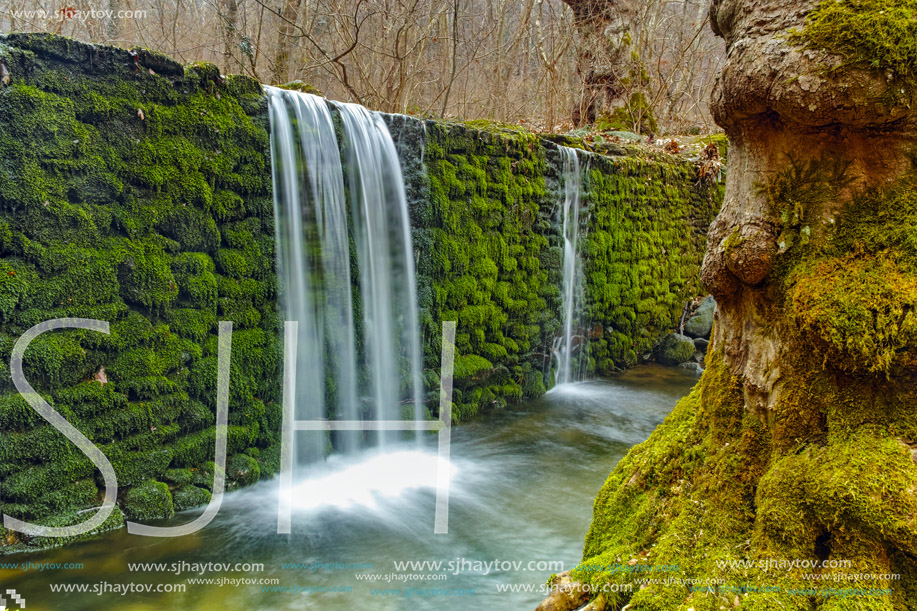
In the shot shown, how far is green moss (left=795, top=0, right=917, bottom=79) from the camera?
5.24 ft

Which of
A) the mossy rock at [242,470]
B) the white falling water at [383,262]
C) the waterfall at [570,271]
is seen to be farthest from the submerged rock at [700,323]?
the mossy rock at [242,470]

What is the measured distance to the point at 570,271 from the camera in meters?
7.72

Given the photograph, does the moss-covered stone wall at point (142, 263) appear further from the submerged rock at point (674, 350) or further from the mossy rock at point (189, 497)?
the submerged rock at point (674, 350)

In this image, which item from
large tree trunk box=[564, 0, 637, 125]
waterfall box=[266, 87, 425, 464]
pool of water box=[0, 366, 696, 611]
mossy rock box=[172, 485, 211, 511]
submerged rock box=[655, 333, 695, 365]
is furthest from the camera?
large tree trunk box=[564, 0, 637, 125]

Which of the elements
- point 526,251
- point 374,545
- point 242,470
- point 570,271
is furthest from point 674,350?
point 242,470

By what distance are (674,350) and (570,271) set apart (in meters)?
2.71

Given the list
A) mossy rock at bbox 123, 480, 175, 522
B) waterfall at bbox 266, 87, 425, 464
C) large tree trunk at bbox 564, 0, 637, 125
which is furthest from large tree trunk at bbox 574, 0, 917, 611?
large tree trunk at bbox 564, 0, 637, 125

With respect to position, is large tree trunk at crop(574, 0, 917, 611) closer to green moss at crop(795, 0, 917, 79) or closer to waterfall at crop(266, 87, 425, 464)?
green moss at crop(795, 0, 917, 79)

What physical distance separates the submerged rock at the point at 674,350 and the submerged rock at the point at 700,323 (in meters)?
0.36

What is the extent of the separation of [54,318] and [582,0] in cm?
1069

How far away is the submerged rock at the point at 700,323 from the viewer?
9695 mm

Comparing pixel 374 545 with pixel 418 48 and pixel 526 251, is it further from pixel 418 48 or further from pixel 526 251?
pixel 418 48

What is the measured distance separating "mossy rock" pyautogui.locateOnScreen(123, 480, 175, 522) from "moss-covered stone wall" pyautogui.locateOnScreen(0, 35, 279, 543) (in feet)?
0.04

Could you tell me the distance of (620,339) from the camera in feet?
28.4
